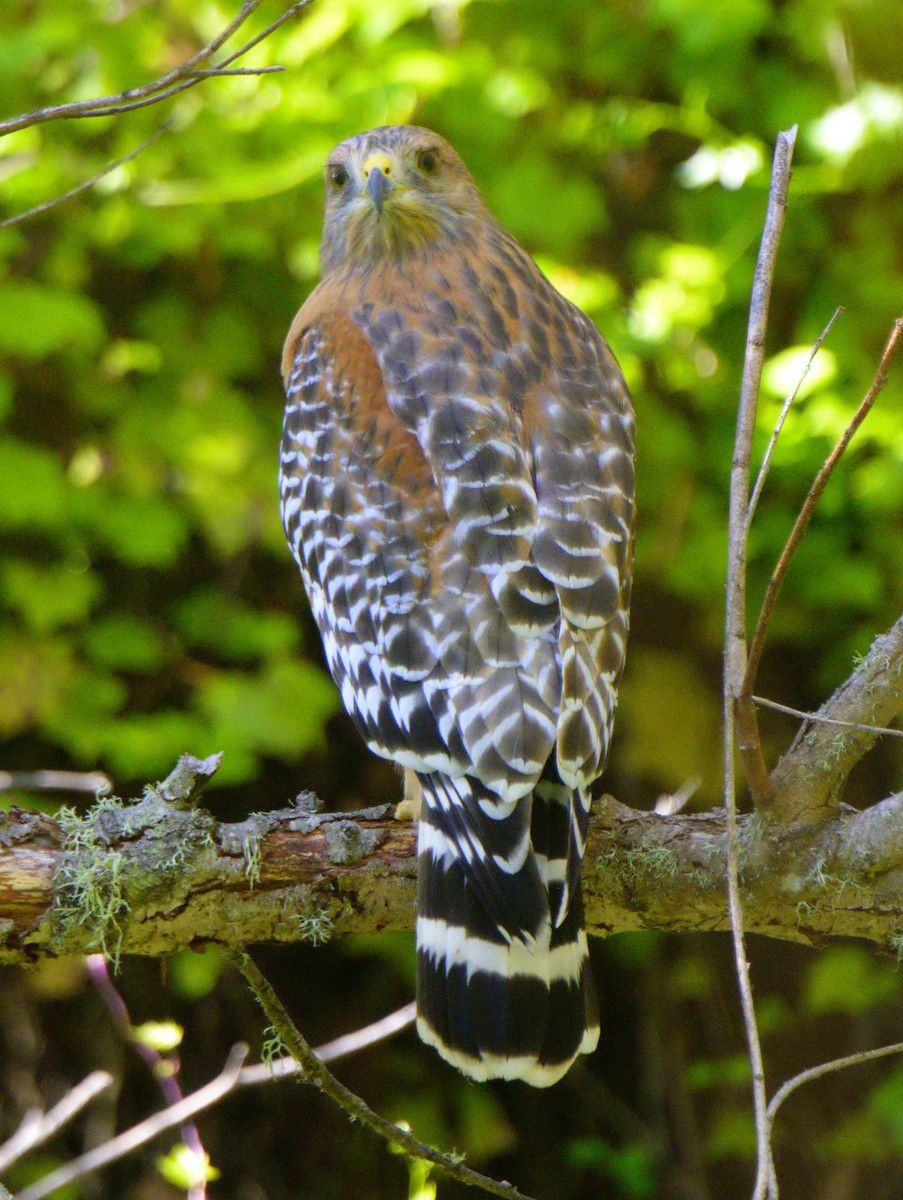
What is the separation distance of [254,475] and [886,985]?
8.84 ft

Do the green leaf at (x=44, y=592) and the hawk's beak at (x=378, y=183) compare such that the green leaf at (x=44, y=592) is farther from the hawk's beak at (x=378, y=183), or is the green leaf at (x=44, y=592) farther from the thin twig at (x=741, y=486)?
the thin twig at (x=741, y=486)

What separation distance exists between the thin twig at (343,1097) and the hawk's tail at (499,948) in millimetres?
233

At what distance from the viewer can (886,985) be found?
14.0 ft

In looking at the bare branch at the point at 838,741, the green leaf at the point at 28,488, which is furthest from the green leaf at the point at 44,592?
the bare branch at the point at 838,741

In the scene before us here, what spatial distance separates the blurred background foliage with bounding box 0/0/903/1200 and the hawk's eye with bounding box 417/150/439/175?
0.49m

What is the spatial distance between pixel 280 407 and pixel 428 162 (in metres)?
1.06

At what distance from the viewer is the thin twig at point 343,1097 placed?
1.72 meters

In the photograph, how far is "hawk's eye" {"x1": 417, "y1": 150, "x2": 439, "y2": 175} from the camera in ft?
10.0

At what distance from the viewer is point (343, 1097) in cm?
184

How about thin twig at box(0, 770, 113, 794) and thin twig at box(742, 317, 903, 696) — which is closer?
thin twig at box(742, 317, 903, 696)

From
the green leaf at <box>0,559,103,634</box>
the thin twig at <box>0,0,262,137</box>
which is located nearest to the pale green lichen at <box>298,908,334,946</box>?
the thin twig at <box>0,0,262,137</box>

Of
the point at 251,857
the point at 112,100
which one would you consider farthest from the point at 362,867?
the point at 112,100

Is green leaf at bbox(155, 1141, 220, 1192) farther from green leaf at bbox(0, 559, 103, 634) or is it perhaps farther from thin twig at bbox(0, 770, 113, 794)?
green leaf at bbox(0, 559, 103, 634)

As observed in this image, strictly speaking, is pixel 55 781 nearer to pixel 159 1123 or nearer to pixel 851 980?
pixel 159 1123
